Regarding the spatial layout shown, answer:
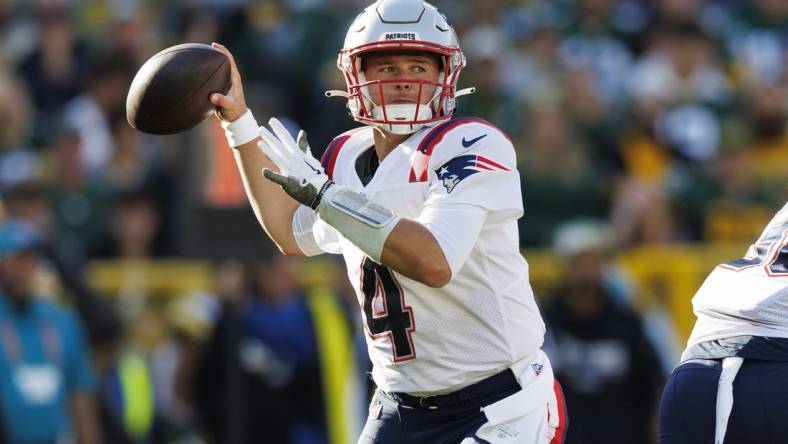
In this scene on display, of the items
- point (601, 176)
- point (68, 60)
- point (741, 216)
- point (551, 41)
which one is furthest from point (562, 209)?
point (68, 60)

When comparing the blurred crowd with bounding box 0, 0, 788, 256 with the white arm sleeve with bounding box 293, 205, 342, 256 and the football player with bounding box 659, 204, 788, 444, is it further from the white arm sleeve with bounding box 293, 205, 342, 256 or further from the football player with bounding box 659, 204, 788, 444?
the football player with bounding box 659, 204, 788, 444

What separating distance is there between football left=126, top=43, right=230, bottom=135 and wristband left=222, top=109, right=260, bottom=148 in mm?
107

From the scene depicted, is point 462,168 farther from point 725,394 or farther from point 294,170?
point 725,394

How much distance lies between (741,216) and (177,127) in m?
5.95

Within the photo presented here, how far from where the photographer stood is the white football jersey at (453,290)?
13.8 feet

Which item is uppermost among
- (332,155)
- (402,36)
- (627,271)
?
(402,36)

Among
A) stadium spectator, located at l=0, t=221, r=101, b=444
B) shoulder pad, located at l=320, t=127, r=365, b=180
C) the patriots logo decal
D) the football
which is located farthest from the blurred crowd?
the patriots logo decal

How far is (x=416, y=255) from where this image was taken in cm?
395

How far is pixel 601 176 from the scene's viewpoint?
397 inches

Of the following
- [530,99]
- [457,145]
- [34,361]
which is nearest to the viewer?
[457,145]

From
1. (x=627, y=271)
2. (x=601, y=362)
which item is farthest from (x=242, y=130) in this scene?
(x=627, y=271)

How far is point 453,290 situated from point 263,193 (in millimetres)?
813

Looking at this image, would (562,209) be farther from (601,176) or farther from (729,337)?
(729,337)

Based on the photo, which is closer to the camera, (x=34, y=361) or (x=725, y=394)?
(x=725, y=394)
